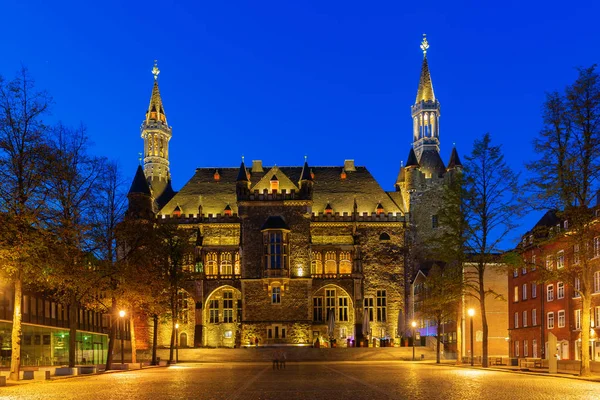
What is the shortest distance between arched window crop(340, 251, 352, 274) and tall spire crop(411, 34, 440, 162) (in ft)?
57.0

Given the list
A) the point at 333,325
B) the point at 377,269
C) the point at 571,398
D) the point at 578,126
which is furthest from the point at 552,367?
the point at 377,269

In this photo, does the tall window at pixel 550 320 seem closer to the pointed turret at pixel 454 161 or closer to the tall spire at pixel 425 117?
the pointed turret at pixel 454 161

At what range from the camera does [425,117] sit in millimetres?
97438

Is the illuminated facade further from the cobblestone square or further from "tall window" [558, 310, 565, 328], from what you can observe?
the cobblestone square

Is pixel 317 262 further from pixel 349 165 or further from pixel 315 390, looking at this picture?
pixel 315 390

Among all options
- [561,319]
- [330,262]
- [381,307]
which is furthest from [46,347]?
[561,319]

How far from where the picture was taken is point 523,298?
2616 inches

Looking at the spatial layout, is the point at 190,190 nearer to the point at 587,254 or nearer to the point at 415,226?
the point at 415,226

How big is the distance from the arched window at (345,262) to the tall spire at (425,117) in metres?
17.4

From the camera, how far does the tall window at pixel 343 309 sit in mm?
83062

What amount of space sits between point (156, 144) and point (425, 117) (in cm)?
3495

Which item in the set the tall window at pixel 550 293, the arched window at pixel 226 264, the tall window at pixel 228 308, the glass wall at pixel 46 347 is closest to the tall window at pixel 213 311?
the tall window at pixel 228 308

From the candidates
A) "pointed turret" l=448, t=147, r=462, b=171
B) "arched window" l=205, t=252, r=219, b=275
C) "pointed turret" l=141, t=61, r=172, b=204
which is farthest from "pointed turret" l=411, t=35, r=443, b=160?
"pointed turret" l=141, t=61, r=172, b=204

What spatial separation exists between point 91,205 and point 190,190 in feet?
161
